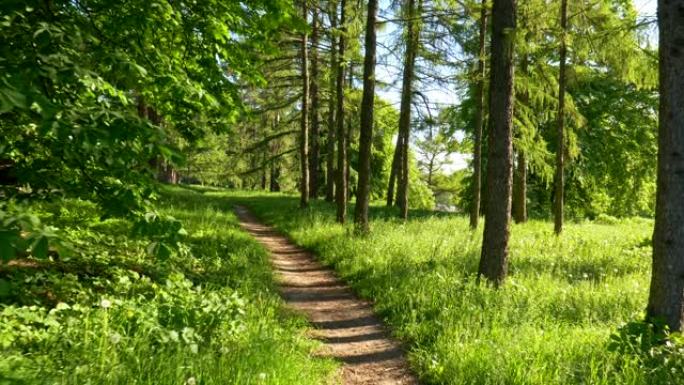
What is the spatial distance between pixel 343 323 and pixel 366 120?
727 centimetres

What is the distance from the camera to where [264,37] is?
7297 mm

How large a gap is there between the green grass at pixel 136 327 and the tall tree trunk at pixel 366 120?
221 inches

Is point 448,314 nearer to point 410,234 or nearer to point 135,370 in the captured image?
point 135,370

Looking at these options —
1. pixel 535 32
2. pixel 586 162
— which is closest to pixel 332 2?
pixel 535 32

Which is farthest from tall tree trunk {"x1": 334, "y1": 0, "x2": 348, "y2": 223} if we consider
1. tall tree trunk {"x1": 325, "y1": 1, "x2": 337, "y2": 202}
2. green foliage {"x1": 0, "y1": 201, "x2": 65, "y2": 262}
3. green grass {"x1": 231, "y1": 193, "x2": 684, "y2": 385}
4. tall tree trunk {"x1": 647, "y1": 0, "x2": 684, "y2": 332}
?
green foliage {"x1": 0, "y1": 201, "x2": 65, "y2": 262}

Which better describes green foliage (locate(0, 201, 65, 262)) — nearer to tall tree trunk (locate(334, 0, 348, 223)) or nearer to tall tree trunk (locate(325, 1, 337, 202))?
tall tree trunk (locate(334, 0, 348, 223))

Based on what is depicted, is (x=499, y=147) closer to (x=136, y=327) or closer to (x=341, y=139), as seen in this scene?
(x=136, y=327)

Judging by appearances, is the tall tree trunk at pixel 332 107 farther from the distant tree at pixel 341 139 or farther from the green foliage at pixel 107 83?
the green foliage at pixel 107 83

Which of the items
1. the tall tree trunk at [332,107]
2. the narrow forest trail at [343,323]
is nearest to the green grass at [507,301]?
the narrow forest trail at [343,323]

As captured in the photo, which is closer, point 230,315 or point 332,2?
point 230,315

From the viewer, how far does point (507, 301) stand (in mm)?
7059

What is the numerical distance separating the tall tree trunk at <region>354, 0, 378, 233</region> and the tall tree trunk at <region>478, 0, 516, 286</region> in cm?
546

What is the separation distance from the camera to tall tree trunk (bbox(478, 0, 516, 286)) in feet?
25.0

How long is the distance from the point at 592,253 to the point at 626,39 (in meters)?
5.94
